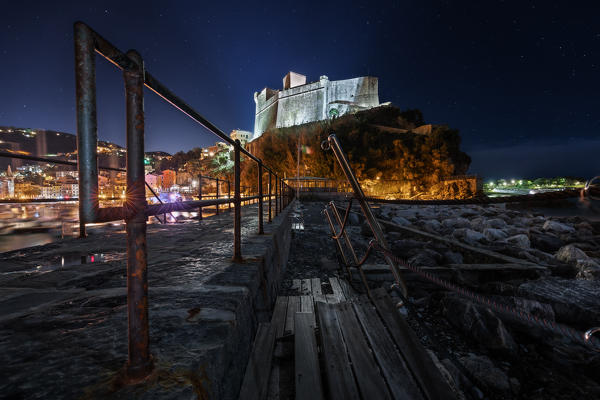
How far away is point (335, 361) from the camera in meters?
1.24

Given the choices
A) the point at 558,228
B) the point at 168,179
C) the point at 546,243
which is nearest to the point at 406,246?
the point at 546,243

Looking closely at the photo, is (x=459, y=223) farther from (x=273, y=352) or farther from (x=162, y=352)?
(x=162, y=352)

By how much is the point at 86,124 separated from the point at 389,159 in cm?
3426

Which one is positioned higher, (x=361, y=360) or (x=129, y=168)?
(x=129, y=168)

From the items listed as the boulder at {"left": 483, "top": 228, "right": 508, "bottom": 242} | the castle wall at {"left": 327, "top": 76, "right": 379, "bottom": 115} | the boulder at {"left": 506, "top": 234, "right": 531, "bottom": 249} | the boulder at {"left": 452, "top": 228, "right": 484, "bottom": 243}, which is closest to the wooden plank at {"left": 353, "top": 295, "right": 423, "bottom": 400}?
the boulder at {"left": 452, "top": 228, "right": 484, "bottom": 243}

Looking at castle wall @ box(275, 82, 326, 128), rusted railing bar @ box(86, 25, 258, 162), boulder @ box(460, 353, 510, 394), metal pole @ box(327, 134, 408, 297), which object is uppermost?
castle wall @ box(275, 82, 326, 128)

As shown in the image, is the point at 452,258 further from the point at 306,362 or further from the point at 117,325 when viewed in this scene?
the point at 117,325

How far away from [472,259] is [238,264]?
13.8ft

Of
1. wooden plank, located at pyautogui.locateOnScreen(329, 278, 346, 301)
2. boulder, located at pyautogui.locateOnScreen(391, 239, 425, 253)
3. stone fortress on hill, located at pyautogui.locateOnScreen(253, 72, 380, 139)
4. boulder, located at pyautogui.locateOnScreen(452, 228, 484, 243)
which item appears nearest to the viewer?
wooden plank, located at pyautogui.locateOnScreen(329, 278, 346, 301)

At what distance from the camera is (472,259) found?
154 inches

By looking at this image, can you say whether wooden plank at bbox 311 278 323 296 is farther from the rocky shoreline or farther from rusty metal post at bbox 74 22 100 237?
rusty metal post at bbox 74 22 100 237

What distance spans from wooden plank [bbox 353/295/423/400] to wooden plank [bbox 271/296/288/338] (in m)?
0.59

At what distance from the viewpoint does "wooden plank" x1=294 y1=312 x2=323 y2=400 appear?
3.47ft

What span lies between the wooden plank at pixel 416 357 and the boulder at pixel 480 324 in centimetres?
107
